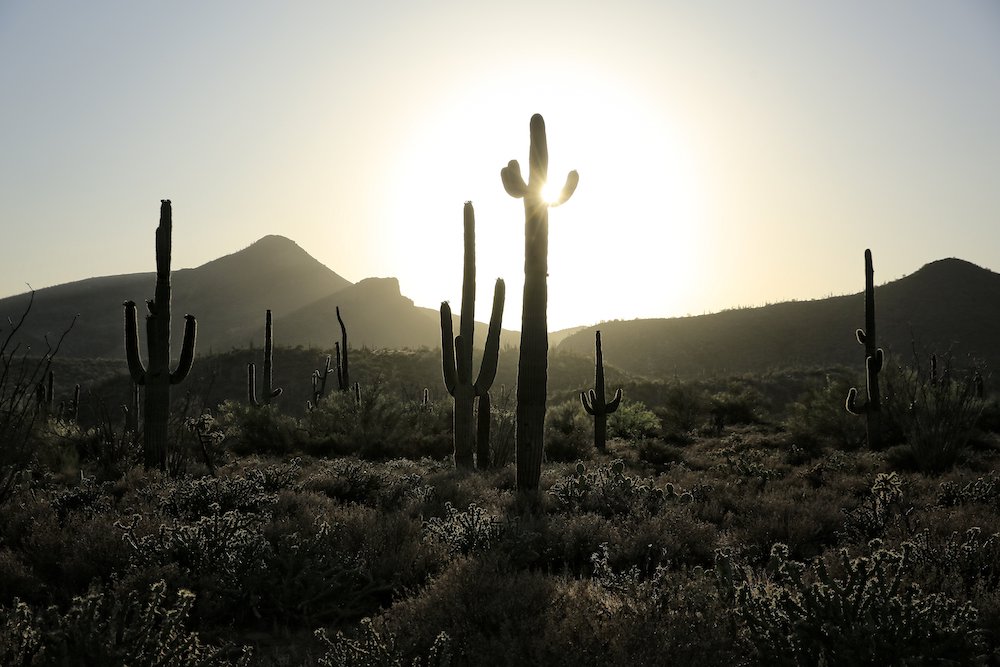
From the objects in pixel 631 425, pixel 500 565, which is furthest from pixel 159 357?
pixel 631 425

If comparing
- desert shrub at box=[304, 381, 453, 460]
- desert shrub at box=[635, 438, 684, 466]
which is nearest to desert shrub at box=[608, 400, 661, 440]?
desert shrub at box=[635, 438, 684, 466]

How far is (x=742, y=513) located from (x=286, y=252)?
130676mm

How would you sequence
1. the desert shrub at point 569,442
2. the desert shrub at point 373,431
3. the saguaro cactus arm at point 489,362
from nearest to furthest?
1. the saguaro cactus arm at point 489,362
2. the desert shrub at point 373,431
3. the desert shrub at point 569,442

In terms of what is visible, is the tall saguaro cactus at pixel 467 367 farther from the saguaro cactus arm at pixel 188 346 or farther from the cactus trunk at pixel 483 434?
the saguaro cactus arm at pixel 188 346

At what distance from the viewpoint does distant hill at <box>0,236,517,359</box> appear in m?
96.6

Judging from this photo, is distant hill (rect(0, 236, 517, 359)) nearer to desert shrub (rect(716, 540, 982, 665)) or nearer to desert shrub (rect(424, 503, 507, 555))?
desert shrub (rect(424, 503, 507, 555))

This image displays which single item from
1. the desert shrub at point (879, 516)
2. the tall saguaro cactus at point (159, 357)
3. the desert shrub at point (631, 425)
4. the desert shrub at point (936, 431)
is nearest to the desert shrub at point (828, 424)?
the desert shrub at point (631, 425)

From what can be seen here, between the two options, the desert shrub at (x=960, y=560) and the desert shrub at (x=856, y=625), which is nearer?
the desert shrub at (x=856, y=625)

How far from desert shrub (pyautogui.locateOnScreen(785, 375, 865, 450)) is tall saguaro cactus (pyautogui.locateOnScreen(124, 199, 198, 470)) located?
54.2 feet

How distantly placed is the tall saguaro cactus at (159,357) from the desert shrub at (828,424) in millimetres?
16530

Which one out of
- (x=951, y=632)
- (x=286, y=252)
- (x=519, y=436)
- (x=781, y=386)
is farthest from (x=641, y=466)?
(x=286, y=252)

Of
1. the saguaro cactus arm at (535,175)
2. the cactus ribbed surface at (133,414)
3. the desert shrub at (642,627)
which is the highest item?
the saguaro cactus arm at (535,175)

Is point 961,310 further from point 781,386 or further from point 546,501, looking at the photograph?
point 546,501

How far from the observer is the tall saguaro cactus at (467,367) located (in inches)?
559
